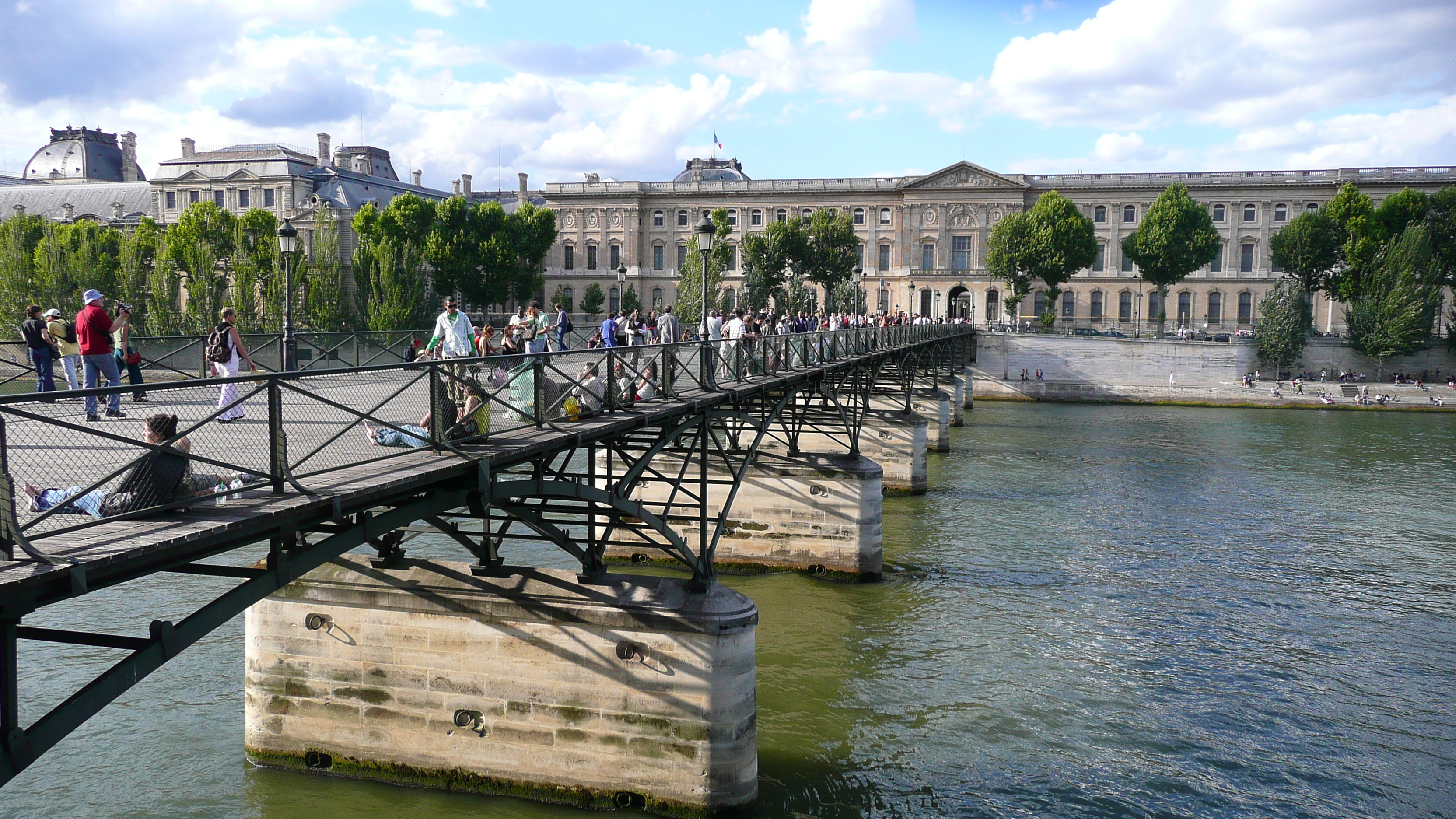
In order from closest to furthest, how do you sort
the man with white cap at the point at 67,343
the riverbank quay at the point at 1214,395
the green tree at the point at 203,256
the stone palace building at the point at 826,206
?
the man with white cap at the point at 67,343 < the green tree at the point at 203,256 < the riverbank quay at the point at 1214,395 < the stone palace building at the point at 826,206

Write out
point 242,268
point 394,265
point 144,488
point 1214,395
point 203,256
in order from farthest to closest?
point 1214,395 → point 394,265 → point 242,268 → point 203,256 → point 144,488

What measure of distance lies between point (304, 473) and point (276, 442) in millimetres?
590

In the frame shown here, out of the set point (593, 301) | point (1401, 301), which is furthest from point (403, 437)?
point (593, 301)

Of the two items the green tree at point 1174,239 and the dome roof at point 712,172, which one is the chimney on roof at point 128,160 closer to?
the dome roof at point 712,172

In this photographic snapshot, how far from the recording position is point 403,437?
921 centimetres

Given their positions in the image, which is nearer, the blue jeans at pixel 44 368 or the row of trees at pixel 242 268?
the blue jeans at pixel 44 368

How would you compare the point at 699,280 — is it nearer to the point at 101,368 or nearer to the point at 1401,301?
the point at 1401,301

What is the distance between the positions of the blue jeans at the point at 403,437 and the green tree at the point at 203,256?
51.5 meters

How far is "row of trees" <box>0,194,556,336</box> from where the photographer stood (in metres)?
55.8

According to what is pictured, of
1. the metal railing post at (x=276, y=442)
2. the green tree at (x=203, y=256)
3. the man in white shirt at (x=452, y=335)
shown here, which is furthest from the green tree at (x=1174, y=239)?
the metal railing post at (x=276, y=442)

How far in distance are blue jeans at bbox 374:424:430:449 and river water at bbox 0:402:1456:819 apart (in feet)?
16.0

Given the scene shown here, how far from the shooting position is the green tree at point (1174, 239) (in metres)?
81.8

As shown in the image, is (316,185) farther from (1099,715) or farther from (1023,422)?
(1099,715)

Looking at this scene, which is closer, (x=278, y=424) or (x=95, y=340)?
(x=278, y=424)
